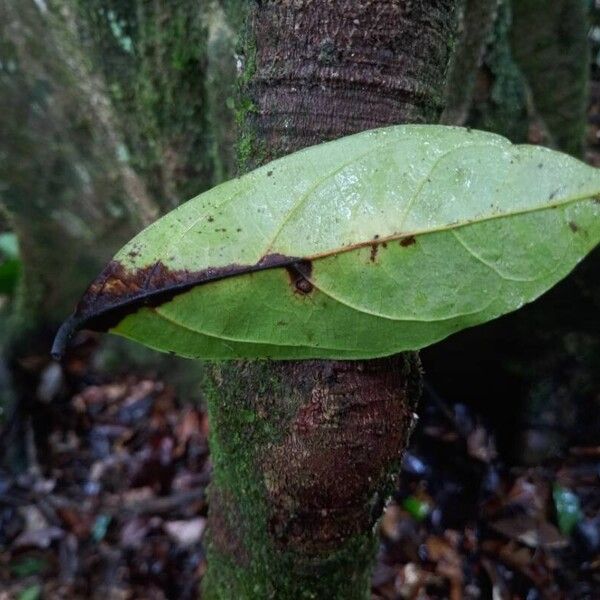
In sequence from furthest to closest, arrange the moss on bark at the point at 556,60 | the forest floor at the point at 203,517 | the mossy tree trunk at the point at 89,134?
1. the moss on bark at the point at 556,60
2. the forest floor at the point at 203,517
3. the mossy tree trunk at the point at 89,134

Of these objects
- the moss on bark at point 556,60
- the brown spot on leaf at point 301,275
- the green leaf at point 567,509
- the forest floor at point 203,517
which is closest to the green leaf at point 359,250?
the brown spot on leaf at point 301,275

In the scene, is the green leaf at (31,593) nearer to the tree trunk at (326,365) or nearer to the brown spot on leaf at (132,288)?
the tree trunk at (326,365)

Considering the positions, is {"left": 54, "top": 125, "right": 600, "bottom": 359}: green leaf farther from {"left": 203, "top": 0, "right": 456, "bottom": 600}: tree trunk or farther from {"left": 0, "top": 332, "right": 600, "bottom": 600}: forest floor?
{"left": 0, "top": 332, "right": 600, "bottom": 600}: forest floor

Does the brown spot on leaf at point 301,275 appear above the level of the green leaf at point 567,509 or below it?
above

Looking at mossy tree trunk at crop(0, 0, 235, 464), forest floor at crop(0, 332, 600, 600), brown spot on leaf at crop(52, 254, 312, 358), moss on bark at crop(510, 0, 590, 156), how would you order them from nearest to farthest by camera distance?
brown spot on leaf at crop(52, 254, 312, 358) → mossy tree trunk at crop(0, 0, 235, 464) → forest floor at crop(0, 332, 600, 600) → moss on bark at crop(510, 0, 590, 156)

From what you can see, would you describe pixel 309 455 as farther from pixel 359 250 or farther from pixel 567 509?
pixel 567 509

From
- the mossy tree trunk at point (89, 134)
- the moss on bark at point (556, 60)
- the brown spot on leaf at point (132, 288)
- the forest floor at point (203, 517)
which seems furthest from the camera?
the moss on bark at point (556, 60)

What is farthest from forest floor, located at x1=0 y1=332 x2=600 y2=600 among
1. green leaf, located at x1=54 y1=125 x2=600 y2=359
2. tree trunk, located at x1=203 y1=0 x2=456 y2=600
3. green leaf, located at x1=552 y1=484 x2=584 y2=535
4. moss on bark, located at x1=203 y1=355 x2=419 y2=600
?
green leaf, located at x1=54 y1=125 x2=600 y2=359
